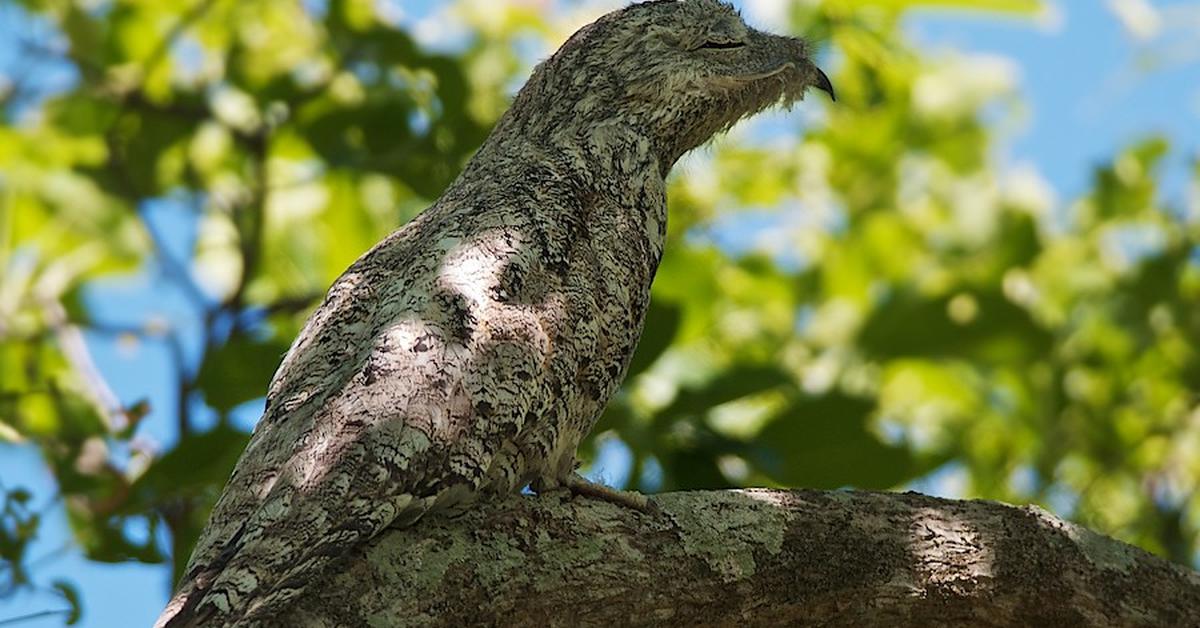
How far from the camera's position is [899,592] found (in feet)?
11.7

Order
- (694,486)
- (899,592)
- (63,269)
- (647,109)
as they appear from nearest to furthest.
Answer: (899,592), (647,109), (694,486), (63,269)

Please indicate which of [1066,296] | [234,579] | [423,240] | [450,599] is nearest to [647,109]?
[423,240]

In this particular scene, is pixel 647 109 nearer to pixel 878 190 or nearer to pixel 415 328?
pixel 415 328

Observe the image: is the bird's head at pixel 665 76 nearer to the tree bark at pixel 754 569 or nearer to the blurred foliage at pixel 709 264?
the blurred foliage at pixel 709 264

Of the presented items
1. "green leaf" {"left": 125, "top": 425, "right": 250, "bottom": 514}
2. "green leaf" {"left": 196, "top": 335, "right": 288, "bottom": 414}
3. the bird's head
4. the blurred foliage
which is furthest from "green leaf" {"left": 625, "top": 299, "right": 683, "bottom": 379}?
"green leaf" {"left": 125, "top": 425, "right": 250, "bottom": 514}

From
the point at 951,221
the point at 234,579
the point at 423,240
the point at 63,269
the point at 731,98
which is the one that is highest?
the point at 951,221

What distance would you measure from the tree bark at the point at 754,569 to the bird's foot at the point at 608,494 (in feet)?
0.07

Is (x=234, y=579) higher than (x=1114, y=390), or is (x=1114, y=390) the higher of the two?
(x=1114, y=390)

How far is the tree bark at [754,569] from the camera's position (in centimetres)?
316

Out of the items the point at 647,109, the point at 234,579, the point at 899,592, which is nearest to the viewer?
the point at 234,579

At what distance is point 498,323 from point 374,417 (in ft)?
1.41

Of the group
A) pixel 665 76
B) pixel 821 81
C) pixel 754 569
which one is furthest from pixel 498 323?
pixel 821 81

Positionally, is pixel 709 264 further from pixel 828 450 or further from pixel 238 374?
pixel 238 374

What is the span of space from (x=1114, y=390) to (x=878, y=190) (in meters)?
1.79
